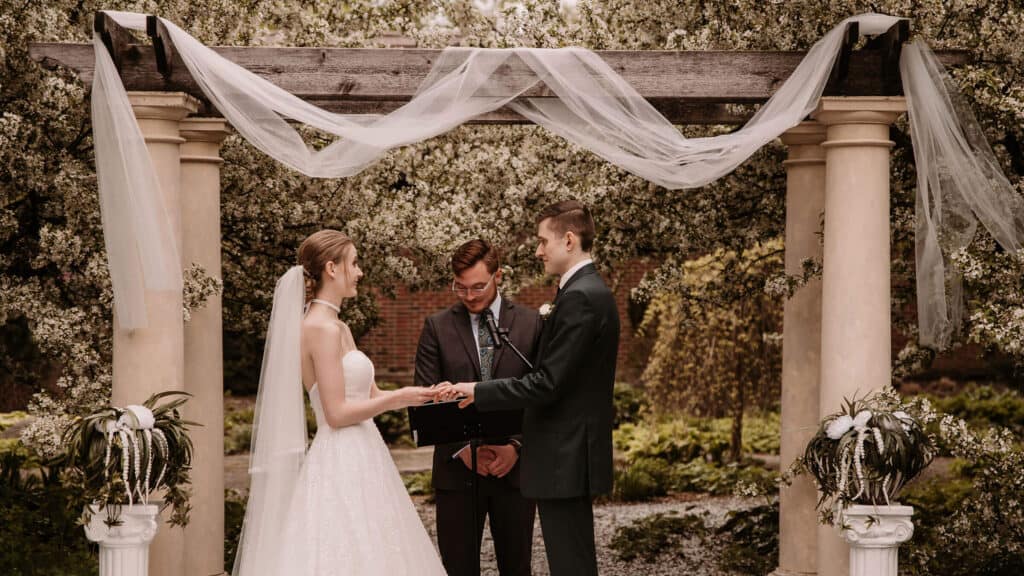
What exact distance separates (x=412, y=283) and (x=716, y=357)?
16.1 feet

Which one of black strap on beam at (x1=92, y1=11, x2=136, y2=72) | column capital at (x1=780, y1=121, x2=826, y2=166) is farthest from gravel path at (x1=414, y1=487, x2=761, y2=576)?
black strap on beam at (x1=92, y1=11, x2=136, y2=72)

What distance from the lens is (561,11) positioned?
7.72 meters

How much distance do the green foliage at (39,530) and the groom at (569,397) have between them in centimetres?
308

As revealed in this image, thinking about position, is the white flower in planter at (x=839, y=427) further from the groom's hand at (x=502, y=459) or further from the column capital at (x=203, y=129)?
the column capital at (x=203, y=129)

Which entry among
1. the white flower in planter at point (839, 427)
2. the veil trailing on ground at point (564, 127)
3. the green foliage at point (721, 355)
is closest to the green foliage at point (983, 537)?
the veil trailing on ground at point (564, 127)

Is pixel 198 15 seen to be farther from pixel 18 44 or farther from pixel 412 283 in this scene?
pixel 412 283

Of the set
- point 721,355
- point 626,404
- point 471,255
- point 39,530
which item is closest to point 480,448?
point 471,255

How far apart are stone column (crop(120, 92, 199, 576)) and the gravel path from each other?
3.46 metres

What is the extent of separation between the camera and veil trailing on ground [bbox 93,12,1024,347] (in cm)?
509

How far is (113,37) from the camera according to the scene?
514 centimetres

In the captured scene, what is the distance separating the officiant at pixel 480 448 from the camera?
5297mm

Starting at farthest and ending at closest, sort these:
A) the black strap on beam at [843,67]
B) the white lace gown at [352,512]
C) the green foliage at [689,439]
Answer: the green foliage at [689,439] < the black strap on beam at [843,67] < the white lace gown at [352,512]

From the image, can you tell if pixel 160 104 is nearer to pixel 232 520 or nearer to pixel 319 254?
pixel 319 254

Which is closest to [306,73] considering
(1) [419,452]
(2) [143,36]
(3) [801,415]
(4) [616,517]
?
(2) [143,36]
